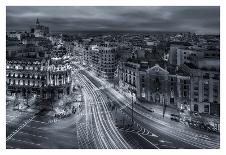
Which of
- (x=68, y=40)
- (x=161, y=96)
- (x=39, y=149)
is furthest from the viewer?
(x=68, y=40)

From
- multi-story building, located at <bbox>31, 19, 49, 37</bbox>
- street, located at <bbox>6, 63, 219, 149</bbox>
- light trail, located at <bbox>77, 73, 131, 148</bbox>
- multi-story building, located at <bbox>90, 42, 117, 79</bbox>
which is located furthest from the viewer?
multi-story building, located at <bbox>90, 42, 117, 79</bbox>

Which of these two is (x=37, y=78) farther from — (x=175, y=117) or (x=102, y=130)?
(x=175, y=117)

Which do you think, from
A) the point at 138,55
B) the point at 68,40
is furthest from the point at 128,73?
the point at 68,40

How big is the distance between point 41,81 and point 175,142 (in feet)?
31.7

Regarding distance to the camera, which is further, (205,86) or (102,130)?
(205,86)

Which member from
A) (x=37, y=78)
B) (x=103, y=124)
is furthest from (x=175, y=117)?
(x=37, y=78)

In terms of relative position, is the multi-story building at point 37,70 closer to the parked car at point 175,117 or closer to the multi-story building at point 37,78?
the multi-story building at point 37,78

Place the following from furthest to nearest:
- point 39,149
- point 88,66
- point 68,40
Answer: point 88,66
point 68,40
point 39,149

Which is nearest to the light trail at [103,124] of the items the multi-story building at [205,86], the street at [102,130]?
the street at [102,130]

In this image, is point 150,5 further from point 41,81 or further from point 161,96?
point 41,81

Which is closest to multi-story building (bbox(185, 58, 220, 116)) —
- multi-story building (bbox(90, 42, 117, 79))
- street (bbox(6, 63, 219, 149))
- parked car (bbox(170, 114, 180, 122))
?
parked car (bbox(170, 114, 180, 122))

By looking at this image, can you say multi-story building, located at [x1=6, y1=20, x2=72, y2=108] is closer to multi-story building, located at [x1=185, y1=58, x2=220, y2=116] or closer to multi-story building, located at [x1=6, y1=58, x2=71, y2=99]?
multi-story building, located at [x1=6, y1=58, x2=71, y2=99]

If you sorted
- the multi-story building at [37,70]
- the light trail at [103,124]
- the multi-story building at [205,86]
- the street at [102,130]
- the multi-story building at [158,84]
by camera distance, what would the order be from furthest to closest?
1. the multi-story building at [37,70]
2. the multi-story building at [158,84]
3. the multi-story building at [205,86]
4. the light trail at [103,124]
5. the street at [102,130]

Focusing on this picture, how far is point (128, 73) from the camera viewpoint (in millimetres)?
21766
